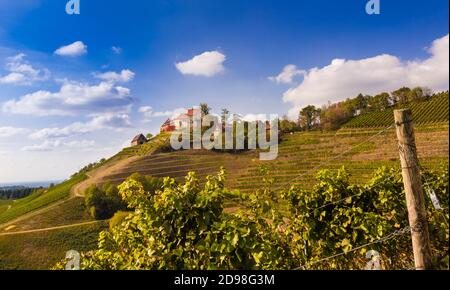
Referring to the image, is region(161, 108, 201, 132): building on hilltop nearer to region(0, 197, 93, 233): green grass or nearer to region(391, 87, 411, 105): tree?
region(0, 197, 93, 233): green grass

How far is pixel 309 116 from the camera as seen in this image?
3017 inches

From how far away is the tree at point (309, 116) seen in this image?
74.4 meters

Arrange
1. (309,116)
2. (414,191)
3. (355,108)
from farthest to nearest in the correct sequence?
1. (309,116)
2. (355,108)
3. (414,191)

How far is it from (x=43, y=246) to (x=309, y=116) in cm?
5917

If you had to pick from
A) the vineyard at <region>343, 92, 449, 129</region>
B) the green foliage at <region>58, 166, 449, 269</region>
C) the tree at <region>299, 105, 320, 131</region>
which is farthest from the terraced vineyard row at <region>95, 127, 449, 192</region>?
the green foliage at <region>58, 166, 449, 269</region>

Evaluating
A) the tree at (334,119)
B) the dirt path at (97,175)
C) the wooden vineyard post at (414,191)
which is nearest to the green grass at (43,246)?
the dirt path at (97,175)

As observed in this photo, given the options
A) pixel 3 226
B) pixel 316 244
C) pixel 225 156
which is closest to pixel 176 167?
pixel 225 156

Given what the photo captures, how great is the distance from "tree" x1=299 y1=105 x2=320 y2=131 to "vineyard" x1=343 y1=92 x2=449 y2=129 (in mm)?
14217

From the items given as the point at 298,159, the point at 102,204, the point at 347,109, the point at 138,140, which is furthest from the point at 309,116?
the point at 102,204

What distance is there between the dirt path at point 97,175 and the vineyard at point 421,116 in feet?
130

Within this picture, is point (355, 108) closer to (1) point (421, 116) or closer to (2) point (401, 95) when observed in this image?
→ (2) point (401, 95)

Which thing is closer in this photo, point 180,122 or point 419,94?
point 419,94

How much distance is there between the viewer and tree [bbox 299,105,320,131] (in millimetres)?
74450

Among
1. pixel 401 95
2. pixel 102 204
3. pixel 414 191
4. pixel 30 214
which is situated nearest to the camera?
pixel 414 191
